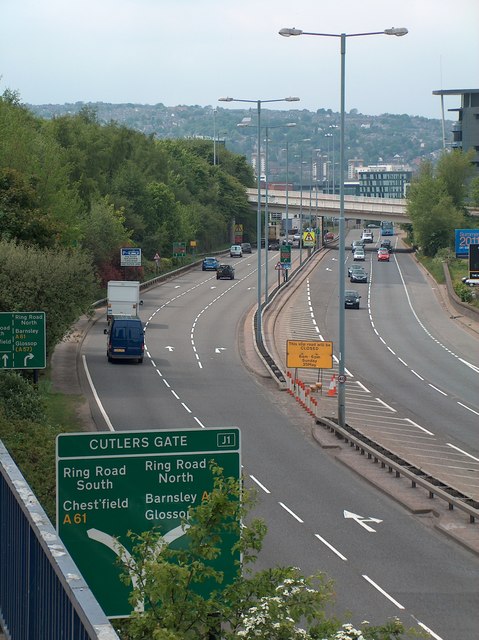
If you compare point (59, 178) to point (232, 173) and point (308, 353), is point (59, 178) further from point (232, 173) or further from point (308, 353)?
point (232, 173)

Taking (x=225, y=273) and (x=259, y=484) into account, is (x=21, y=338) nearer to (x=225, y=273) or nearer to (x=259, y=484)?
(x=259, y=484)

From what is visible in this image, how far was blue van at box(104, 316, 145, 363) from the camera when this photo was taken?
51.1 m

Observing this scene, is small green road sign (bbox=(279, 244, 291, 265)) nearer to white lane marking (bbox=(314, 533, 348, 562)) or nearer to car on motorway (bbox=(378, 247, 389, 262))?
car on motorway (bbox=(378, 247, 389, 262))

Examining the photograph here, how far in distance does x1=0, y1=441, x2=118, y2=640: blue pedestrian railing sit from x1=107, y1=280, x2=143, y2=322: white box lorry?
49.7m

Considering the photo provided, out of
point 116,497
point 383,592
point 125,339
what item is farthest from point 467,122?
point 116,497

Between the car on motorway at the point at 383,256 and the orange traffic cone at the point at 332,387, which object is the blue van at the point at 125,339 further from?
the car on motorway at the point at 383,256

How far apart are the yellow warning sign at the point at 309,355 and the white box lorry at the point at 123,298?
16.5 meters

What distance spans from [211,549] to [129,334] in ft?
140

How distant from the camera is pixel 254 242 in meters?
149

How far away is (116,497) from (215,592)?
4.52 feet

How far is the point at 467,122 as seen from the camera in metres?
170

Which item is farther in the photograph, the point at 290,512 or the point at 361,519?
the point at 290,512

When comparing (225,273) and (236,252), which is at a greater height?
(236,252)

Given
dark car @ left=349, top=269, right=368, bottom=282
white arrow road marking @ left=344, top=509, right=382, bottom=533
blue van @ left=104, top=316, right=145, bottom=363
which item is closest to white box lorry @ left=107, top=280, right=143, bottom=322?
blue van @ left=104, top=316, right=145, bottom=363
